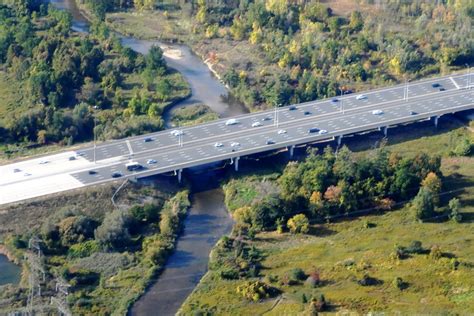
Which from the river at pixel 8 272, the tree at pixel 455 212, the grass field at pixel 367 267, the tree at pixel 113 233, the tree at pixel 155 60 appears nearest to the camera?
the grass field at pixel 367 267

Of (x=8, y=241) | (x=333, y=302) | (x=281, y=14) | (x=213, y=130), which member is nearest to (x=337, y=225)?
(x=333, y=302)

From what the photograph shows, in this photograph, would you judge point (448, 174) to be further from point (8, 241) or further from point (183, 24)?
point (183, 24)

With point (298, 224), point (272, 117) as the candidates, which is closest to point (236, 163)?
point (272, 117)

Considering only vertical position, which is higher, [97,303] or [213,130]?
[213,130]

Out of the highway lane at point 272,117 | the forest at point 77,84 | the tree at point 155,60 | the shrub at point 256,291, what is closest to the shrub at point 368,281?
the shrub at point 256,291

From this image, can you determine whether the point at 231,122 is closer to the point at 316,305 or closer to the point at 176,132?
the point at 176,132

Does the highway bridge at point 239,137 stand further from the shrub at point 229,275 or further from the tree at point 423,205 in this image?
the shrub at point 229,275
